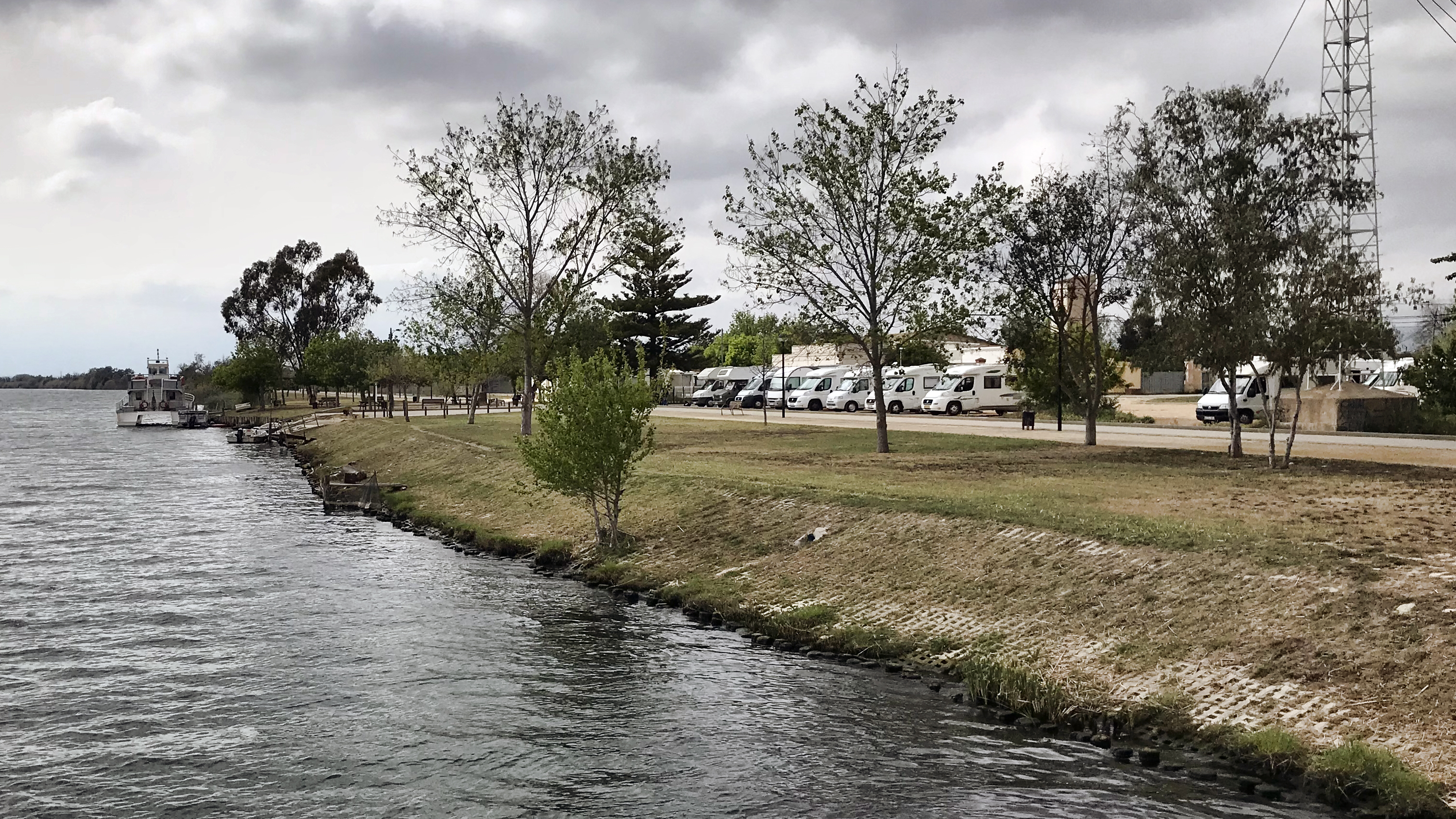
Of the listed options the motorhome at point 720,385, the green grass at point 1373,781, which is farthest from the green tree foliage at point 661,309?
the green grass at point 1373,781

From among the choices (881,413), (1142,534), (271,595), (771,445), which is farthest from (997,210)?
(271,595)

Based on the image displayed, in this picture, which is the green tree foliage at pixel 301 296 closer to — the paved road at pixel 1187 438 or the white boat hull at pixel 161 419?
the white boat hull at pixel 161 419

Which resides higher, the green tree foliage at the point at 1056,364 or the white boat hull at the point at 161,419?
the green tree foliage at the point at 1056,364

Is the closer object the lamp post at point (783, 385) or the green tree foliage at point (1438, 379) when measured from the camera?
the green tree foliage at point (1438, 379)

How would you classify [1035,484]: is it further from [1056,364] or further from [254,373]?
[254,373]

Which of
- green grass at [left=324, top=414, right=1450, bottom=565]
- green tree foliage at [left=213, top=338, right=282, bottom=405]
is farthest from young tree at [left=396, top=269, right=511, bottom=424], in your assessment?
green tree foliage at [left=213, top=338, right=282, bottom=405]

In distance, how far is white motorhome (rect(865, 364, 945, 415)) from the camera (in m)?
66.1

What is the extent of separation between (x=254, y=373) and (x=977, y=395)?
73680mm

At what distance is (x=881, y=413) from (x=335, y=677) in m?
22.2

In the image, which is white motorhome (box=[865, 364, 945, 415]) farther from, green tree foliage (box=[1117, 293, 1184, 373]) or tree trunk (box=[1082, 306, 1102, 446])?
green tree foliage (box=[1117, 293, 1184, 373])

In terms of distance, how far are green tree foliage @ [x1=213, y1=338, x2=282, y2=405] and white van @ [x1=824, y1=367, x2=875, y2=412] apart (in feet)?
201

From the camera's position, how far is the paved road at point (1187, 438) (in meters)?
29.7

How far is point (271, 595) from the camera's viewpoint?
21.5m

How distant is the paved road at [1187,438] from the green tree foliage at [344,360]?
176 ft
